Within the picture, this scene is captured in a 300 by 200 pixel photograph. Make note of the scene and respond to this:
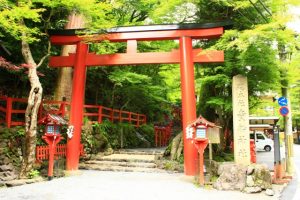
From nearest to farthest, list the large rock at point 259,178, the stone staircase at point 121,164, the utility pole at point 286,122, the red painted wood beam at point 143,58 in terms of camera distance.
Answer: the large rock at point 259,178
the red painted wood beam at point 143,58
the utility pole at point 286,122
the stone staircase at point 121,164

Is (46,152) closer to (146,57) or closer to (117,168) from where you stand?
(117,168)

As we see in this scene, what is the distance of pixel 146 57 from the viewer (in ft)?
40.5

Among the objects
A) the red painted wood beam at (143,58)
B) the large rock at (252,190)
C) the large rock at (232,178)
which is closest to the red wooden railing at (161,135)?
the red painted wood beam at (143,58)

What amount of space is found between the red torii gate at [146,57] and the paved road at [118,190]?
4.34 feet

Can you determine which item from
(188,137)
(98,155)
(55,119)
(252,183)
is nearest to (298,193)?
(252,183)

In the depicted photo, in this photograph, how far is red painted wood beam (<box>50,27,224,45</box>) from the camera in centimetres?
1194

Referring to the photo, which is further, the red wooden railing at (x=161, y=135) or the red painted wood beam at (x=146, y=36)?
the red wooden railing at (x=161, y=135)

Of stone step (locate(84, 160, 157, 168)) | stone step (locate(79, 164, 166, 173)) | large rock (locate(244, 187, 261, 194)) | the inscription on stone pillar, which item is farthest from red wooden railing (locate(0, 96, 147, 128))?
large rock (locate(244, 187, 261, 194))

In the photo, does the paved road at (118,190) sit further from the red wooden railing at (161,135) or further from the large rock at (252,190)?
the red wooden railing at (161,135)

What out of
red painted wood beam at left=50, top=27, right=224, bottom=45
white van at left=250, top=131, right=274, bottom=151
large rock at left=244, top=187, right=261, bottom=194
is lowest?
large rock at left=244, top=187, right=261, bottom=194

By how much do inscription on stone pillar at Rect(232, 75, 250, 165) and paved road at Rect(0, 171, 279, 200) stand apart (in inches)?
72.0

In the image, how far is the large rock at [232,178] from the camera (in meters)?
9.30

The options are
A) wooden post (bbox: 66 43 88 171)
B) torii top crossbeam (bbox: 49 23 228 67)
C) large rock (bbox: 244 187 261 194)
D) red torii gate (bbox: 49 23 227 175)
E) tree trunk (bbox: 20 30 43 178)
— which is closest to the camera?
large rock (bbox: 244 187 261 194)

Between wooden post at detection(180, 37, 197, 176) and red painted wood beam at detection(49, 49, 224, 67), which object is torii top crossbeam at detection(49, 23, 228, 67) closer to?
red painted wood beam at detection(49, 49, 224, 67)
